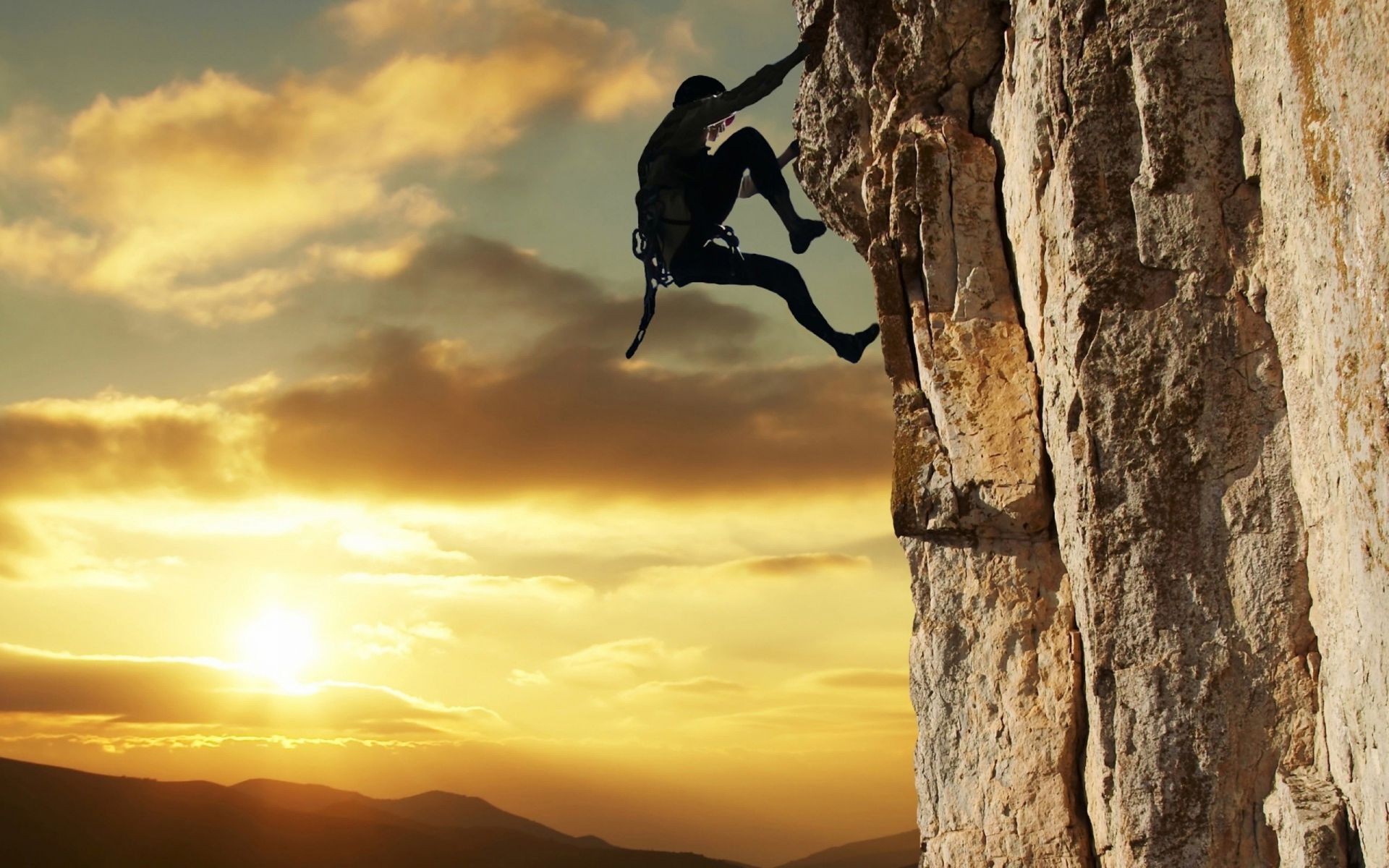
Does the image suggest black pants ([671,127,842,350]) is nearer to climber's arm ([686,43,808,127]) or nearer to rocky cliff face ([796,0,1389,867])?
climber's arm ([686,43,808,127])

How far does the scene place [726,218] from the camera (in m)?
9.44

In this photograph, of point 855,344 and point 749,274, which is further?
point 749,274

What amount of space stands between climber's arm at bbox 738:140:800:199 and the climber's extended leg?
17.4 inches

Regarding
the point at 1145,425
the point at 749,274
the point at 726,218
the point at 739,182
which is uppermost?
the point at 739,182

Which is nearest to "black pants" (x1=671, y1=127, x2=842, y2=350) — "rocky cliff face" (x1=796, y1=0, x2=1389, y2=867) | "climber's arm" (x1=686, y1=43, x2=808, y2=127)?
"climber's arm" (x1=686, y1=43, x2=808, y2=127)

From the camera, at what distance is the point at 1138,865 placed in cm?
539

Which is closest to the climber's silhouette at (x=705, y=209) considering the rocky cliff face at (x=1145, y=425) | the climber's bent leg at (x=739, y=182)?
the climber's bent leg at (x=739, y=182)

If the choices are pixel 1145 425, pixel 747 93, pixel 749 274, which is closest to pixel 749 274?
pixel 749 274

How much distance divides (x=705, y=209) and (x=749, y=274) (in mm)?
571

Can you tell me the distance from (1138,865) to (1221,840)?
0.37 meters

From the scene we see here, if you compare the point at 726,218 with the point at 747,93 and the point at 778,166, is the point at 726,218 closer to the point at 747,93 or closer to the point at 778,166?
the point at 778,166

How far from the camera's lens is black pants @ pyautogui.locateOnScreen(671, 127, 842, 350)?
30.6ft

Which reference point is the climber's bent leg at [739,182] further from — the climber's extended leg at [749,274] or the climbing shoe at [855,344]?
the climbing shoe at [855,344]

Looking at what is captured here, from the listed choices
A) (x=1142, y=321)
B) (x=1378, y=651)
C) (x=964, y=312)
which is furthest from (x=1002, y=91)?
(x=1378, y=651)
